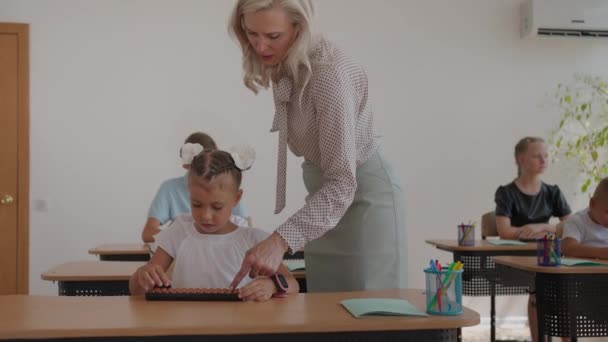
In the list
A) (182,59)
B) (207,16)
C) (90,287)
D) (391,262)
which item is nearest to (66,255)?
(182,59)

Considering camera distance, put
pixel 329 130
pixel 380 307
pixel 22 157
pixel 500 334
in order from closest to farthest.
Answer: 1. pixel 380 307
2. pixel 329 130
3. pixel 500 334
4. pixel 22 157

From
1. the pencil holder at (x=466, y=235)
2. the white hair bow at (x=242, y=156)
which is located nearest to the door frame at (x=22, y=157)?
the pencil holder at (x=466, y=235)

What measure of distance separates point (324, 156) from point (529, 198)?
10.6 ft

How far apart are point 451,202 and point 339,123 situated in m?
4.18

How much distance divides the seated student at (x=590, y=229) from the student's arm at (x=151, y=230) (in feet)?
7.27

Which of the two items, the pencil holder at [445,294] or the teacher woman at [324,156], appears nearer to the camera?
the pencil holder at [445,294]

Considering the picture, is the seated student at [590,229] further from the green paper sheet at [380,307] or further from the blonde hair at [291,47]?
the blonde hair at [291,47]

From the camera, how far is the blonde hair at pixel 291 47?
1706 mm

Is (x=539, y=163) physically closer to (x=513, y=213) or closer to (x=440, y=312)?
(x=513, y=213)

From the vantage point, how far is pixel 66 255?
5.33 meters

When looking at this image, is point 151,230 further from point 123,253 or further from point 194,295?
point 194,295

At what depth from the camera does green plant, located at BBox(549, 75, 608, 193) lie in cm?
576

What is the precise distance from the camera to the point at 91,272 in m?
2.88

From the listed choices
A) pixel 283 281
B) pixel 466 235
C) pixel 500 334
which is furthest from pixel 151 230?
pixel 500 334
